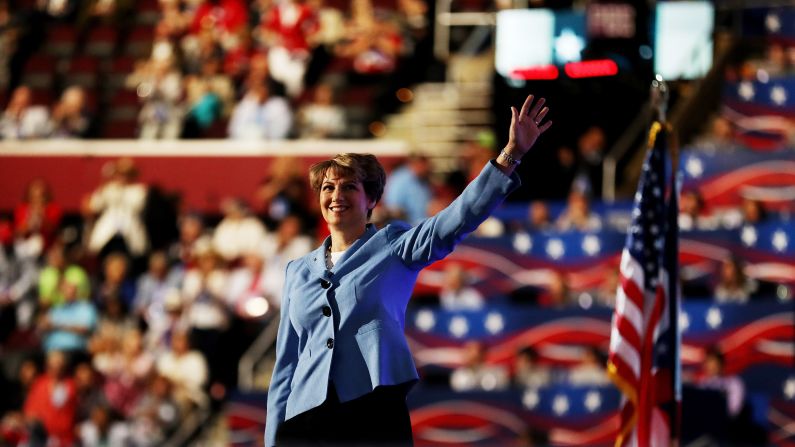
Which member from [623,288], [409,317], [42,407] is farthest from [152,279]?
[623,288]

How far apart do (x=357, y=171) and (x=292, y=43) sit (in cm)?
1308

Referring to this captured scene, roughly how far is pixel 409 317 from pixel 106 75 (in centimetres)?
751

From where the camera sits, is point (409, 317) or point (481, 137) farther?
point (481, 137)

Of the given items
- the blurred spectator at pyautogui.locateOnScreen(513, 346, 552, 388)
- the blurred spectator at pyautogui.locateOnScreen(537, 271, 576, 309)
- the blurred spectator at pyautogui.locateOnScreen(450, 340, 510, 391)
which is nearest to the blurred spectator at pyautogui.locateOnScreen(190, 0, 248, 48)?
the blurred spectator at pyautogui.locateOnScreen(537, 271, 576, 309)

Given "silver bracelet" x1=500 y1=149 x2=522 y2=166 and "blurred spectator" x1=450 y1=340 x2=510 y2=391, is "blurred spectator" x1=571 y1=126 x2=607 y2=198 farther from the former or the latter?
"silver bracelet" x1=500 y1=149 x2=522 y2=166

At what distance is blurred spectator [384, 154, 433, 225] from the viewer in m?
15.5

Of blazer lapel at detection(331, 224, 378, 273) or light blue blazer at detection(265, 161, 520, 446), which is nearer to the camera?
light blue blazer at detection(265, 161, 520, 446)

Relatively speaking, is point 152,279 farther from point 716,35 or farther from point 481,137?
point 716,35

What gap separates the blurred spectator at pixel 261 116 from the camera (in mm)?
18156

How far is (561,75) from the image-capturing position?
17.5 metres

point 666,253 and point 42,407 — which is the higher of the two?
point 666,253

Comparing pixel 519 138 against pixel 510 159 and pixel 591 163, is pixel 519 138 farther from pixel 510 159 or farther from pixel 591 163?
pixel 591 163

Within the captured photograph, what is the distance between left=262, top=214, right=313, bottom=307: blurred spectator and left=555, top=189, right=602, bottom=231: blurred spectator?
2.22 m

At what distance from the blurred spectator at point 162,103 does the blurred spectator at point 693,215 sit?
22.4 feet
